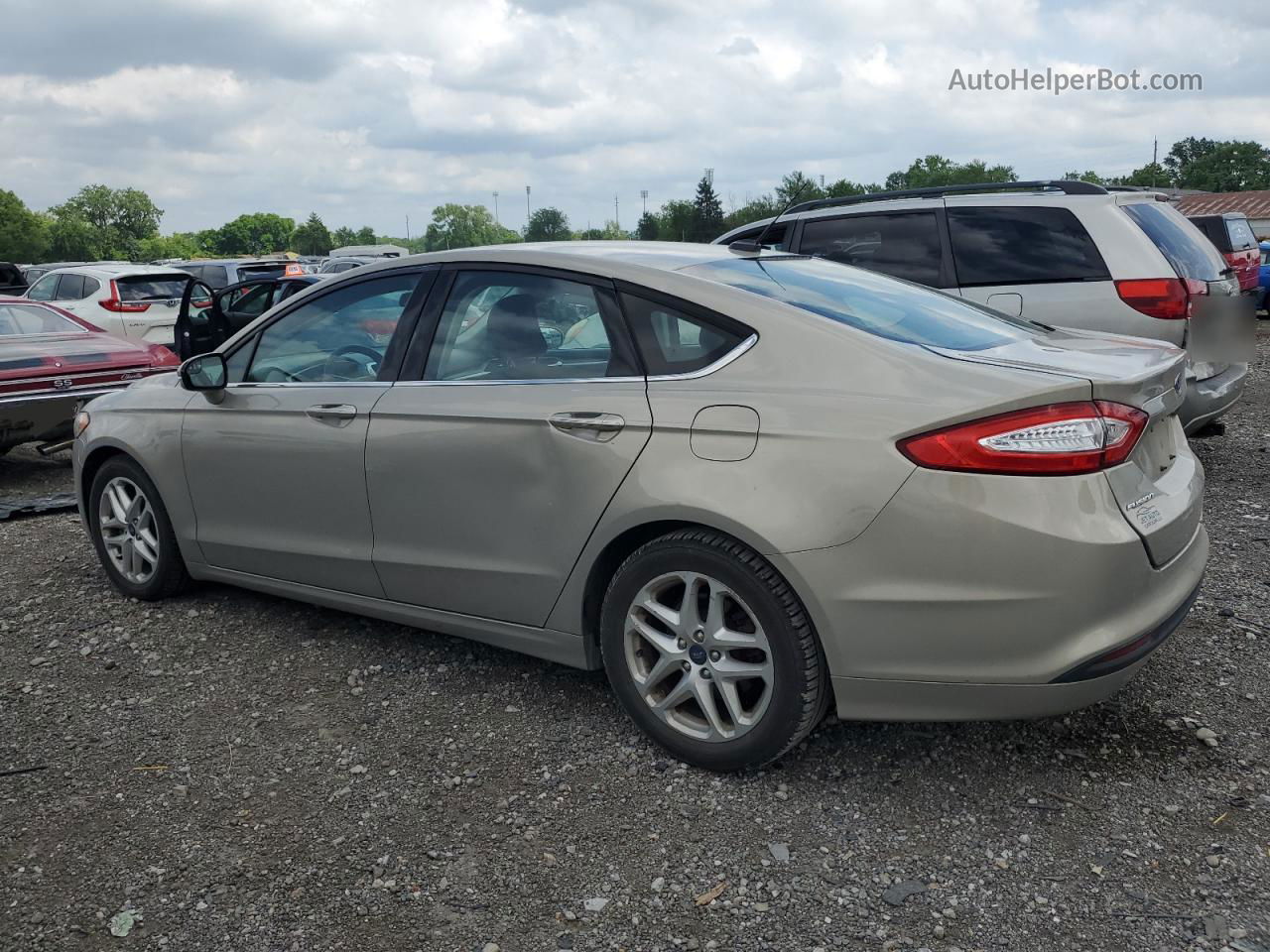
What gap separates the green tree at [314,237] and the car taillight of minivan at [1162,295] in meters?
155

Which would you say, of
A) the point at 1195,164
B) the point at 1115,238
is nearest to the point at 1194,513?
the point at 1115,238

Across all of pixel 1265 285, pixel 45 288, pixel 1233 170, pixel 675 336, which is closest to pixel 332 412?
pixel 675 336

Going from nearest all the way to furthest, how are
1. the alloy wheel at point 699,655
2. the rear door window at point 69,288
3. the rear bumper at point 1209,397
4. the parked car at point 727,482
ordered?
1. the parked car at point 727,482
2. the alloy wheel at point 699,655
3. the rear bumper at point 1209,397
4. the rear door window at point 69,288

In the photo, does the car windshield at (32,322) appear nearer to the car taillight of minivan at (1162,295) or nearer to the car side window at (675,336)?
the car side window at (675,336)

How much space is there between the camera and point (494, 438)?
350cm

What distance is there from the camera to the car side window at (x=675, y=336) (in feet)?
10.4

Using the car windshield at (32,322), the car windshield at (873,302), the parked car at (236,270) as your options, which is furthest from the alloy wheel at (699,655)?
the parked car at (236,270)

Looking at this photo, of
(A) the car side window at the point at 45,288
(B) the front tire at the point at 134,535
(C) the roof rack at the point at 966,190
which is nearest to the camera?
(B) the front tire at the point at 134,535

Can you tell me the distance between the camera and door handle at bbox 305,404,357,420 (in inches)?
155

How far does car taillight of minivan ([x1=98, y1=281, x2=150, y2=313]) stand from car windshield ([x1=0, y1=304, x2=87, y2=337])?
5.11 meters

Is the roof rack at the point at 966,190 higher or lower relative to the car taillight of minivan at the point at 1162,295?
higher

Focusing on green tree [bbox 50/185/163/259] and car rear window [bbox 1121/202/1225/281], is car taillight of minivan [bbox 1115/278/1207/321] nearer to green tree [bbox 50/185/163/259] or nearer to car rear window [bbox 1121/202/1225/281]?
car rear window [bbox 1121/202/1225/281]

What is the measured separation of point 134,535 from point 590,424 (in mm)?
2751

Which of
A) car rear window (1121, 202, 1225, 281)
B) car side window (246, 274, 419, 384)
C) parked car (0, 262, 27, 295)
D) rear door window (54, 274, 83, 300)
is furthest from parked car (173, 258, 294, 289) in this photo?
car side window (246, 274, 419, 384)
